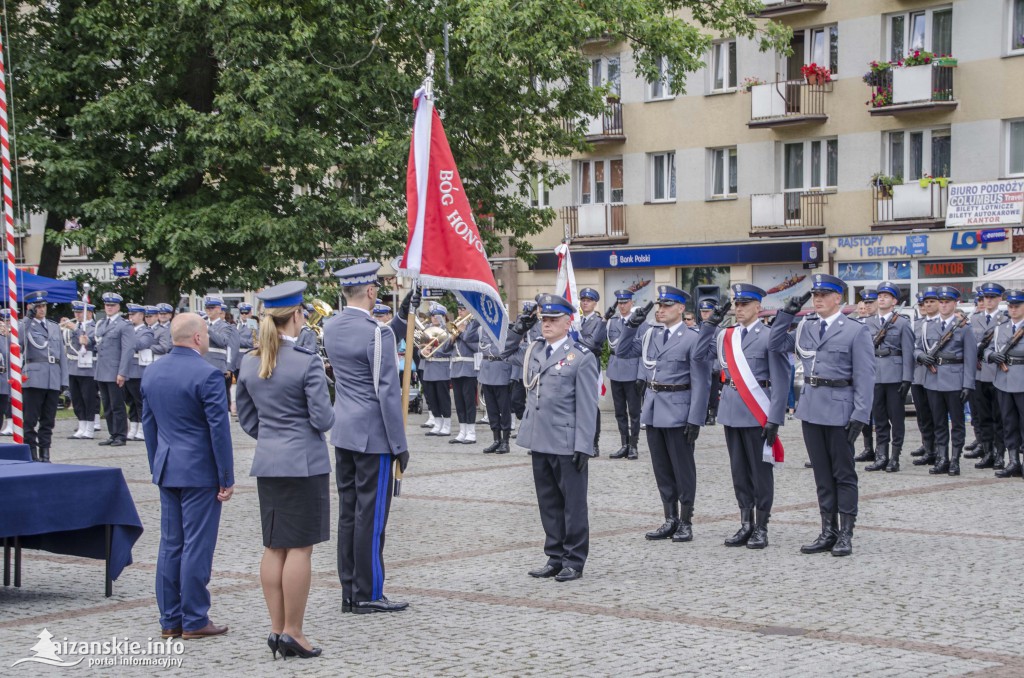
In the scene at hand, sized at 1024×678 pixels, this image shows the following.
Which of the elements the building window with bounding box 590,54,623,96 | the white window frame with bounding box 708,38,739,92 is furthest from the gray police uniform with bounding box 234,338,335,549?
the building window with bounding box 590,54,623,96

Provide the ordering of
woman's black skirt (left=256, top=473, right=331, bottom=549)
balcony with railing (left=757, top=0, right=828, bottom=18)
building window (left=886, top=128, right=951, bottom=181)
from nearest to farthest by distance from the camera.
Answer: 1. woman's black skirt (left=256, top=473, right=331, bottom=549)
2. building window (left=886, top=128, right=951, bottom=181)
3. balcony with railing (left=757, top=0, right=828, bottom=18)

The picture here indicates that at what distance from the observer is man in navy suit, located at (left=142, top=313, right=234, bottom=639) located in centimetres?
786

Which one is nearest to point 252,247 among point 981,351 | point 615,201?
point 981,351

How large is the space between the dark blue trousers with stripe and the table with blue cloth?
55.6 inches

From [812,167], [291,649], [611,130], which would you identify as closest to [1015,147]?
[812,167]

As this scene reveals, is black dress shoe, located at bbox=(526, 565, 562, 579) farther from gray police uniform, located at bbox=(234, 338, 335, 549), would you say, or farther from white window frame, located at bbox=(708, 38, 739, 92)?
white window frame, located at bbox=(708, 38, 739, 92)

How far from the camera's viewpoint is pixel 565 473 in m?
9.87

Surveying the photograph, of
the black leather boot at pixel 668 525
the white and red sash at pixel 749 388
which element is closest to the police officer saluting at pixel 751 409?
the white and red sash at pixel 749 388

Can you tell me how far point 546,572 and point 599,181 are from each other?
32.7m

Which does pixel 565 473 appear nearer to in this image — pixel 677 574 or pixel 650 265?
pixel 677 574

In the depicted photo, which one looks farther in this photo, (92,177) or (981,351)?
(92,177)

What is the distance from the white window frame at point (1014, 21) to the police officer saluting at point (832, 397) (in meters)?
24.0

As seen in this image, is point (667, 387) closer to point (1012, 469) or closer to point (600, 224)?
point (1012, 469)

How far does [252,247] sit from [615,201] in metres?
17.0
